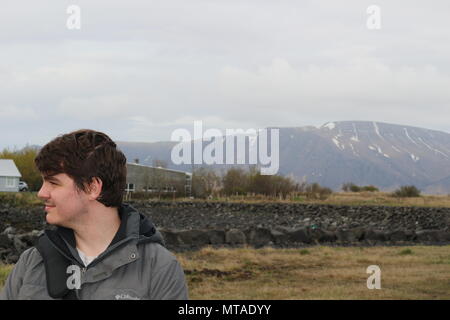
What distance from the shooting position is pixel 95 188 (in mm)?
3051

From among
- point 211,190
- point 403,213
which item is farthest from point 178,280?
point 211,190

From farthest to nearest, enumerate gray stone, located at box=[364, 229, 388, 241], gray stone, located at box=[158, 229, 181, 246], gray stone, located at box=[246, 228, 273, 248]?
gray stone, located at box=[364, 229, 388, 241] → gray stone, located at box=[246, 228, 273, 248] → gray stone, located at box=[158, 229, 181, 246]

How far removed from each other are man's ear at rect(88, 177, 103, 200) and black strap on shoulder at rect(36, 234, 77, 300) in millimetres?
276

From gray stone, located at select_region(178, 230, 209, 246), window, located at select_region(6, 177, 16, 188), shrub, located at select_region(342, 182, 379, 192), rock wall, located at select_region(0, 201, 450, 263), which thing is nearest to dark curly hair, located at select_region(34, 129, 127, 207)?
rock wall, located at select_region(0, 201, 450, 263)

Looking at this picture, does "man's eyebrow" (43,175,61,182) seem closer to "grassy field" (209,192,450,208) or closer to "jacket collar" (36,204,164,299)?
"jacket collar" (36,204,164,299)

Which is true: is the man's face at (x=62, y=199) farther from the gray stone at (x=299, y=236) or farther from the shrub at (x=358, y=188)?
the shrub at (x=358, y=188)

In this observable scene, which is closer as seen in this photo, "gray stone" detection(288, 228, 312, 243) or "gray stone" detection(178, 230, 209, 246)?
"gray stone" detection(178, 230, 209, 246)

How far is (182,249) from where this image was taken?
56.1 feet

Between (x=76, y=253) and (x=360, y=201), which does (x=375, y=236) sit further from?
(x=360, y=201)

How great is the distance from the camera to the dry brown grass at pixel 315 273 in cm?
1062

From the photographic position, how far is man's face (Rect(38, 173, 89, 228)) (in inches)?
120

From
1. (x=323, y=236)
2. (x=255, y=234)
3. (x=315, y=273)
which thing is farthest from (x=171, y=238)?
(x=315, y=273)

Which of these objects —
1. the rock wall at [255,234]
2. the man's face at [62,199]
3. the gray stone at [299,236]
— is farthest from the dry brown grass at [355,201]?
the man's face at [62,199]
